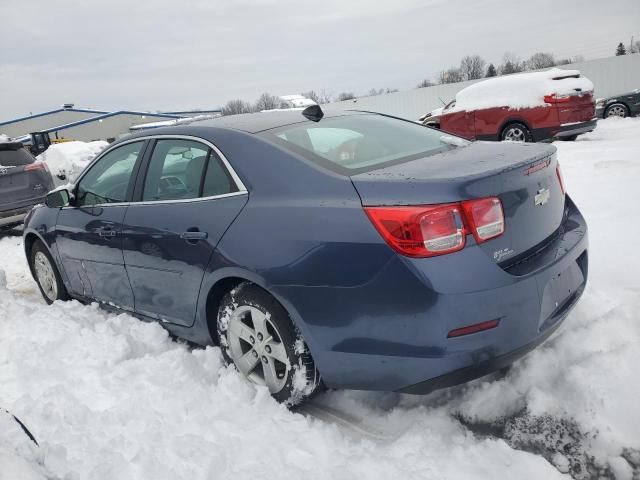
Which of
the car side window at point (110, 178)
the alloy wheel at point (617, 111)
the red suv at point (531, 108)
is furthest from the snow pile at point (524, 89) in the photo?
the car side window at point (110, 178)

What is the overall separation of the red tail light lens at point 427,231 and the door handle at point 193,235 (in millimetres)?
1162

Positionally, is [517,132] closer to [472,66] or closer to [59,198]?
[59,198]

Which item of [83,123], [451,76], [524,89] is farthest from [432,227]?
[451,76]

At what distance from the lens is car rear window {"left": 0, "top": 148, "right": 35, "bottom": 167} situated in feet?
27.3

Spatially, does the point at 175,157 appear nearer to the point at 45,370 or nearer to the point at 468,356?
the point at 45,370

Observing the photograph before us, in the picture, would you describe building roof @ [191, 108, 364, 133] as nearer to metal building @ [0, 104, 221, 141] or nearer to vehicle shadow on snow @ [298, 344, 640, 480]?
vehicle shadow on snow @ [298, 344, 640, 480]

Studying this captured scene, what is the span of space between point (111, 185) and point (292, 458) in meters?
2.49

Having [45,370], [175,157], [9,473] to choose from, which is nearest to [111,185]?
[175,157]

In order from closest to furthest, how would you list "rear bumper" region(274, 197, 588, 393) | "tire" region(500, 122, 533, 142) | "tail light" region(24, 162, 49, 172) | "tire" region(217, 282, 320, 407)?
"rear bumper" region(274, 197, 588, 393), "tire" region(217, 282, 320, 407), "tail light" region(24, 162, 49, 172), "tire" region(500, 122, 533, 142)

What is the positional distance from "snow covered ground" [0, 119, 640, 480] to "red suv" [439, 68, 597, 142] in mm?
7303

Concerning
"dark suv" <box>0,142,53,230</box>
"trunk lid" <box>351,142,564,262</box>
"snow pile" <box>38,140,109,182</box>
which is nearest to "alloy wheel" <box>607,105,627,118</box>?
"snow pile" <box>38,140,109,182</box>

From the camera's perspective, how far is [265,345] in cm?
273

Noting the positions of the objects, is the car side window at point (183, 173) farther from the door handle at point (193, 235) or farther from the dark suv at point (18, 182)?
the dark suv at point (18, 182)

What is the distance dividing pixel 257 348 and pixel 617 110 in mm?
16679
